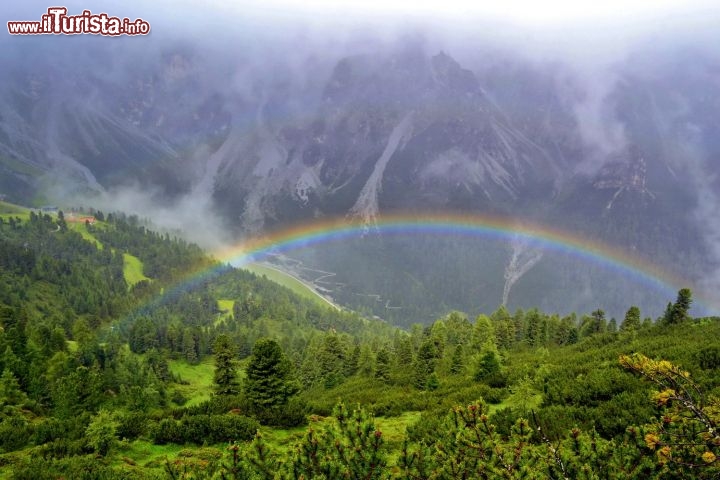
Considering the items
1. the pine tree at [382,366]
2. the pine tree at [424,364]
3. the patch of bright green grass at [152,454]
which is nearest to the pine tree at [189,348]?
the pine tree at [382,366]

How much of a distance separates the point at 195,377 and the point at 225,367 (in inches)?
2798

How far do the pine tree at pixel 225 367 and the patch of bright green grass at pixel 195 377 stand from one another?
4328 centimetres

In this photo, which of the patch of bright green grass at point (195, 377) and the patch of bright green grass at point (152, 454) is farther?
the patch of bright green grass at point (195, 377)

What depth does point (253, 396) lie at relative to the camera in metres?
33.4

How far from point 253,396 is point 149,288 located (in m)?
175

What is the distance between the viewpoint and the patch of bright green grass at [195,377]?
315ft

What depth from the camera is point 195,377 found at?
116 meters

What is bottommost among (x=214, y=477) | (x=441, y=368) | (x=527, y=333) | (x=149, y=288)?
(x=214, y=477)

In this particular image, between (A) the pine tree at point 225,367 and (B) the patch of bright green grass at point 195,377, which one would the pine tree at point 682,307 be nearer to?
(A) the pine tree at point 225,367

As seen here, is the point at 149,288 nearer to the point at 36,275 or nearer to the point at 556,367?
the point at 36,275

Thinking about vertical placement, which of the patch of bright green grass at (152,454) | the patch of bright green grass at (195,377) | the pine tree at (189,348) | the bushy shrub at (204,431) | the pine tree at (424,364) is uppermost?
the pine tree at (189,348)

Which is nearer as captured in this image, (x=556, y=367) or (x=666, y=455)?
(x=666, y=455)

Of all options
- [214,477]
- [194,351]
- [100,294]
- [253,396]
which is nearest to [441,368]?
[253,396]

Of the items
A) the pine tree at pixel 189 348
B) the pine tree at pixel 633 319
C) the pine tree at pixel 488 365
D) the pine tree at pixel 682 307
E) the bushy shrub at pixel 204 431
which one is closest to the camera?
the bushy shrub at pixel 204 431
